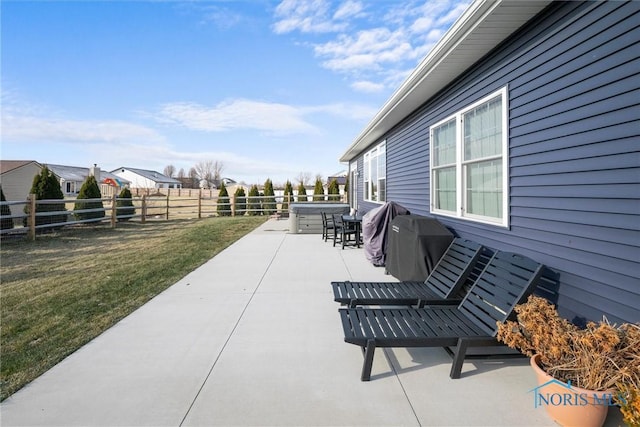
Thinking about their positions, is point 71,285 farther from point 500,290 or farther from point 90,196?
point 90,196

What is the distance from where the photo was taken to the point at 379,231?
5949 millimetres

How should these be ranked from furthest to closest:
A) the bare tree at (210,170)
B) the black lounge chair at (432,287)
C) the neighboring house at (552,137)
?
the bare tree at (210,170), the black lounge chair at (432,287), the neighboring house at (552,137)

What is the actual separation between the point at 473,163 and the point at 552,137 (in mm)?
1409

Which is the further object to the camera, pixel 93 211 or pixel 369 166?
pixel 93 211

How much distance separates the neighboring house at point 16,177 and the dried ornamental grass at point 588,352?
28473mm

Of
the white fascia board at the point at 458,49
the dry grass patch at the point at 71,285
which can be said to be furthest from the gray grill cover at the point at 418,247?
the dry grass patch at the point at 71,285

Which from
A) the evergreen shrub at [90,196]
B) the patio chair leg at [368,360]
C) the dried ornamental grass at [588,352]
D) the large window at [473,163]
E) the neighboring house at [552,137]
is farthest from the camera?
the evergreen shrub at [90,196]

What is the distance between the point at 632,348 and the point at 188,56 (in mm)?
10619

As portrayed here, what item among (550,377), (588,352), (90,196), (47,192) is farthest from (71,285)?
(90,196)

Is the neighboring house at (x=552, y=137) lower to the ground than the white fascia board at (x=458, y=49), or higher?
lower

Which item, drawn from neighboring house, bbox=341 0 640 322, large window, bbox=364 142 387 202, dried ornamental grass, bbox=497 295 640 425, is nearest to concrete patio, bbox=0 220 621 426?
dried ornamental grass, bbox=497 295 640 425

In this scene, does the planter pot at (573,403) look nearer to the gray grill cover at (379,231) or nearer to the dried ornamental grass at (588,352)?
the dried ornamental grass at (588,352)

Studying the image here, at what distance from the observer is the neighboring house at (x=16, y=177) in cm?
2180

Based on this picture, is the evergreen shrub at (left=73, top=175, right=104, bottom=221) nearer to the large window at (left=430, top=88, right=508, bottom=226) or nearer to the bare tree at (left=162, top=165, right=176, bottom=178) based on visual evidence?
the large window at (left=430, top=88, right=508, bottom=226)
